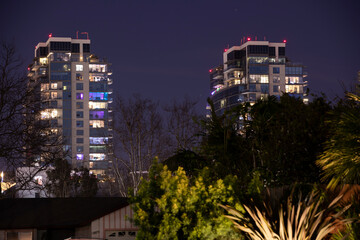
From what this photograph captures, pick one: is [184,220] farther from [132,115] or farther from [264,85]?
[264,85]

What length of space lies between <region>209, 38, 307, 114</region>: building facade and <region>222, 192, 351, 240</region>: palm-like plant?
15039 centimetres

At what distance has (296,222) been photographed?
13422 millimetres

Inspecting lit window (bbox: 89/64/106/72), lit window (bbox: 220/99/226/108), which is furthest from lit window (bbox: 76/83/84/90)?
lit window (bbox: 220/99/226/108)

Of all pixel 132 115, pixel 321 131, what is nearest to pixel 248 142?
pixel 321 131

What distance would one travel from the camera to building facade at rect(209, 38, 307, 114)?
167m

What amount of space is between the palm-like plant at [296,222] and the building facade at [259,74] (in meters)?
150

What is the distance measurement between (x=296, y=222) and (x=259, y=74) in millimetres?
156646

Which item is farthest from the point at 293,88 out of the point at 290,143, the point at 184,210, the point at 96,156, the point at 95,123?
the point at 184,210

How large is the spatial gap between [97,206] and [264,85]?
478ft

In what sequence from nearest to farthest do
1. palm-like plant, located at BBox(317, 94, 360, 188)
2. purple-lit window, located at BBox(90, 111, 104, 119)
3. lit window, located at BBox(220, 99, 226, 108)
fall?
palm-like plant, located at BBox(317, 94, 360, 188) < purple-lit window, located at BBox(90, 111, 104, 119) < lit window, located at BBox(220, 99, 226, 108)

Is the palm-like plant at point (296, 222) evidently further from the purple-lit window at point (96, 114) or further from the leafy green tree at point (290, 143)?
the purple-lit window at point (96, 114)

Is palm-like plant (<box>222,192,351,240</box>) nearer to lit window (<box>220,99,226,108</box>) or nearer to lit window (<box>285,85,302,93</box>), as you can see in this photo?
lit window (<box>285,85,302,93</box>)

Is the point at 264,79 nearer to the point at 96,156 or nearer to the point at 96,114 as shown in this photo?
the point at 96,114

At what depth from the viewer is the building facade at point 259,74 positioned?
16662 centimetres
